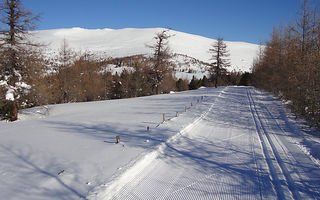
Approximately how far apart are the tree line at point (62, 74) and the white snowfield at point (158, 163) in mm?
6217

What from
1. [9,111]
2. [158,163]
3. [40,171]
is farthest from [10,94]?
[158,163]

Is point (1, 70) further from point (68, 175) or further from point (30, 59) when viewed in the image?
point (68, 175)

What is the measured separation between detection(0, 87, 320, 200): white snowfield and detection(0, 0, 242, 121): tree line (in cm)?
622

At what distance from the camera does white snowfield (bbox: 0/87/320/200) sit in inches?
173

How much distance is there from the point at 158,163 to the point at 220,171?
1719 millimetres

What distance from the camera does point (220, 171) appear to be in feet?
18.0

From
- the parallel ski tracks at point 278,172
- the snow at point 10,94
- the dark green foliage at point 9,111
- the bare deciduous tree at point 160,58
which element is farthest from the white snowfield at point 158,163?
the bare deciduous tree at point 160,58

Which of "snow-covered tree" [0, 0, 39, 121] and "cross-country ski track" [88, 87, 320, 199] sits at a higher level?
"snow-covered tree" [0, 0, 39, 121]

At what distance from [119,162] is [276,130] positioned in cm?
814

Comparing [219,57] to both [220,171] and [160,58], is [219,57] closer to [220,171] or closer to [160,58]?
[160,58]

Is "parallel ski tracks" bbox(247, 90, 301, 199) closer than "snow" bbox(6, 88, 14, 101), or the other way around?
"parallel ski tracks" bbox(247, 90, 301, 199)

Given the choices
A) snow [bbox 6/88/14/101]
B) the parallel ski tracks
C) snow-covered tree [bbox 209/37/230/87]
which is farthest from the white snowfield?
snow-covered tree [bbox 209/37/230/87]

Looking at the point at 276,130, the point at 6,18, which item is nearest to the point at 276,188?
the point at 276,130

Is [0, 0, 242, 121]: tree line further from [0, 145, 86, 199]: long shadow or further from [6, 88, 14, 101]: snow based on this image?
[0, 145, 86, 199]: long shadow
